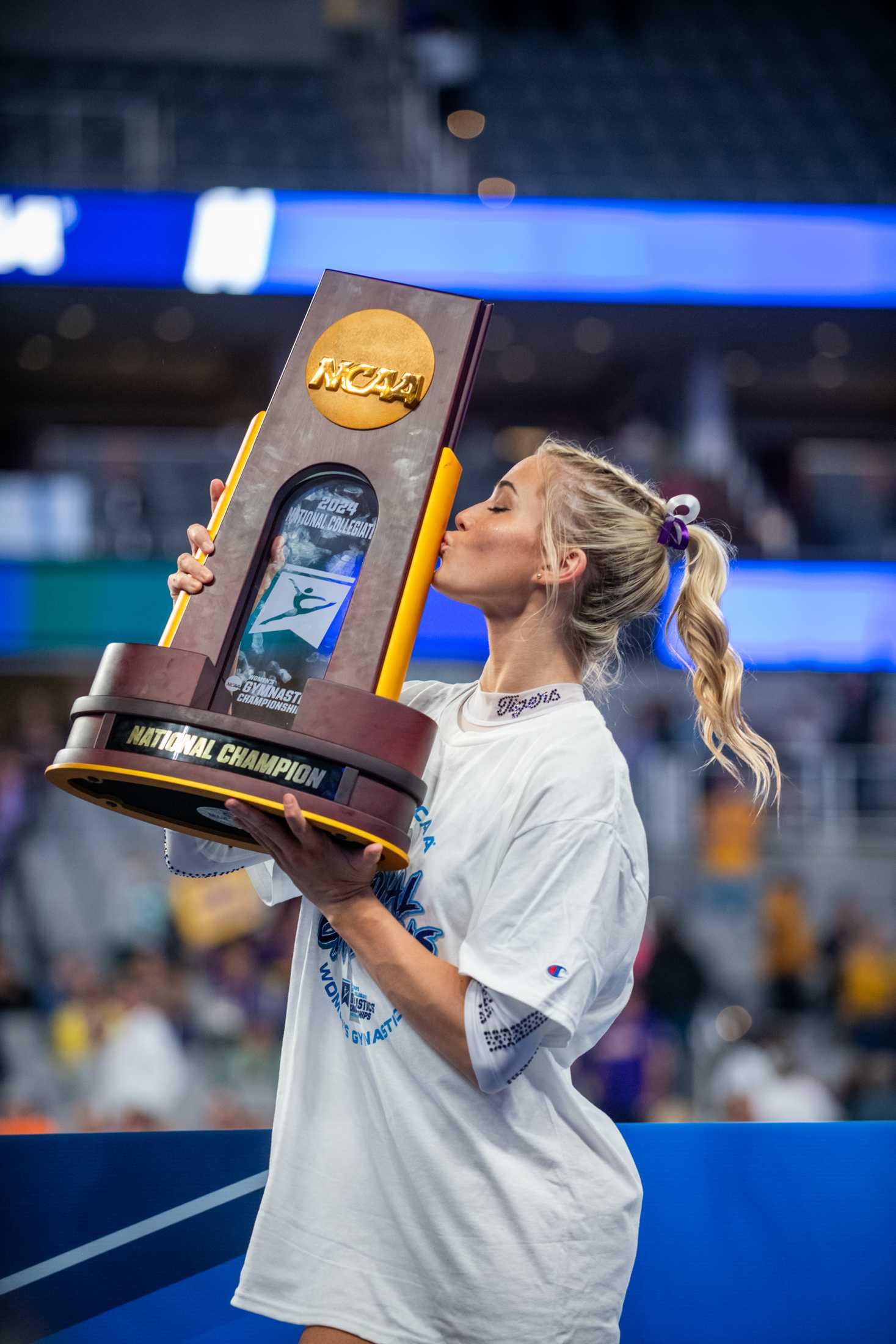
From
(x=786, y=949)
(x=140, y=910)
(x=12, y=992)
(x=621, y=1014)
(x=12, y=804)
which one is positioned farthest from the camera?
(x=12, y=804)

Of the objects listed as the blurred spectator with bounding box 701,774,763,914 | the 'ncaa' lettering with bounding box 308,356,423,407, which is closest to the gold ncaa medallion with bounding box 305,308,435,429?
the 'ncaa' lettering with bounding box 308,356,423,407

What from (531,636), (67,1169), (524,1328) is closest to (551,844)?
(531,636)

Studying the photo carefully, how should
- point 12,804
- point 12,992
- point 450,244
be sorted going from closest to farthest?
point 12,992 → point 12,804 → point 450,244

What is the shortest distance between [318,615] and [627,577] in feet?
1.21

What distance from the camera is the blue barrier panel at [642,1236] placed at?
62.1 inches

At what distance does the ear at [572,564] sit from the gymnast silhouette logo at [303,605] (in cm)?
26

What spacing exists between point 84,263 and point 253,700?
24.8 feet

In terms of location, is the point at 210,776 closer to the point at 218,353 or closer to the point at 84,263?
the point at 84,263

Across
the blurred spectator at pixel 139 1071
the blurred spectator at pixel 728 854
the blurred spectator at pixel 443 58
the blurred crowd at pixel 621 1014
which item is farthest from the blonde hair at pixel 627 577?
the blurred spectator at pixel 443 58

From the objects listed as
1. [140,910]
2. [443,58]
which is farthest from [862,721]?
[443,58]

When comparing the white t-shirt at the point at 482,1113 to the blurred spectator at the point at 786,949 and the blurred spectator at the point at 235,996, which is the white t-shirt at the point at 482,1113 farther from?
the blurred spectator at the point at 786,949

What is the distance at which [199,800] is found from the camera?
1.23 m

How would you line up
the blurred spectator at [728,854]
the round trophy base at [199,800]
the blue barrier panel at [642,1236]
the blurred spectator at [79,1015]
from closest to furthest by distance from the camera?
the round trophy base at [199,800], the blue barrier panel at [642,1236], the blurred spectator at [79,1015], the blurred spectator at [728,854]

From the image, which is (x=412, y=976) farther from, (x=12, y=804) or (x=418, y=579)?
(x=12, y=804)
